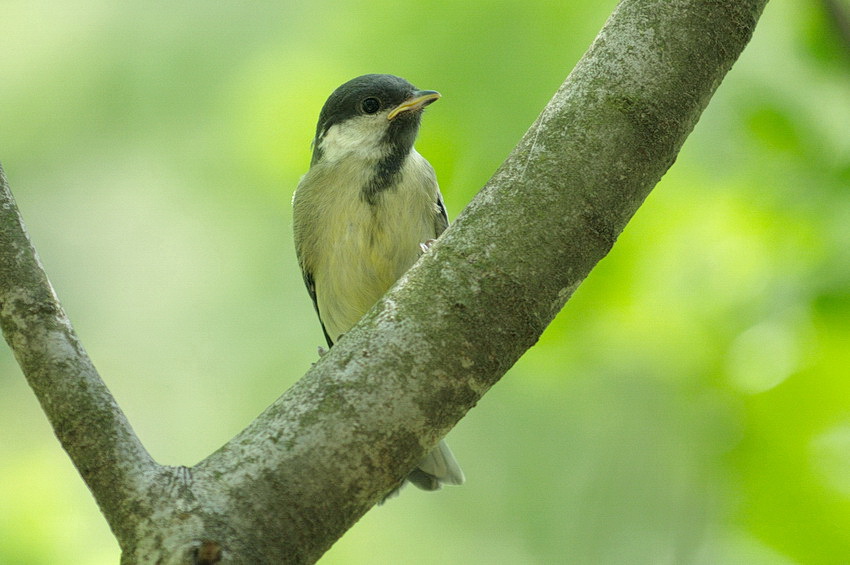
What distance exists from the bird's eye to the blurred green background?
0.93ft

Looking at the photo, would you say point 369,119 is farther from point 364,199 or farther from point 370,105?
point 364,199

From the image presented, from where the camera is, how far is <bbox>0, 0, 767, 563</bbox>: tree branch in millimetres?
2178

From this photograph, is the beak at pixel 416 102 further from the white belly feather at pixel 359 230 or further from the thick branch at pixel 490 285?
the thick branch at pixel 490 285

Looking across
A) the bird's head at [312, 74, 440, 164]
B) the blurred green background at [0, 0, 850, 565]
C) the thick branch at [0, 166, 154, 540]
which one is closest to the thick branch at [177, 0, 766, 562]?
the thick branch at [0, 166, 154, 540]

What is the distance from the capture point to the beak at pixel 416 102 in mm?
4852

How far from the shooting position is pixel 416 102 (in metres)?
4.98

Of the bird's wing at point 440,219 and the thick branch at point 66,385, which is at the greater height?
the bird's wing at point 440,219

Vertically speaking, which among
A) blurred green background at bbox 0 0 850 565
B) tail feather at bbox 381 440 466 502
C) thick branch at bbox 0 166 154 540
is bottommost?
thick branch at bbox 0 166 154 540

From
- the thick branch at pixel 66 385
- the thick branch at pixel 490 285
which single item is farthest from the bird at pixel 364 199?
the thick branch at pixel 66 385

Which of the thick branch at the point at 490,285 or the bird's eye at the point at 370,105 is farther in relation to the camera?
the bird's eye at the point at 370,105

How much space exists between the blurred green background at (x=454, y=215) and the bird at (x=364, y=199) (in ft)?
0.67

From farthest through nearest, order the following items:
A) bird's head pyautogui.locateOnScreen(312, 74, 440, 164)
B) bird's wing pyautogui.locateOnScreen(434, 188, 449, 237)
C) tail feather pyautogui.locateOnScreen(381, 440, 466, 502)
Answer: bird's head pyautogui.locateOnScreen(312, 74, 440, 164) → bird's wing pyautogui.locateOnScreen(434, 188, 449, 237) → tail feather pyautogui.locateOnScreen(381, 440, 466, 502)

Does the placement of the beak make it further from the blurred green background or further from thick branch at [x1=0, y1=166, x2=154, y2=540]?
thick branch at [x1=0, y1=166, x2=154, y2=540]

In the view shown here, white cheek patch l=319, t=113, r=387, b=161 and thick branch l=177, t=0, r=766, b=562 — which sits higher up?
white cheek patch l=319, t=113, r=387, b=161
